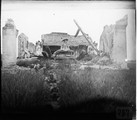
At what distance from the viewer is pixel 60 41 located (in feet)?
7.76

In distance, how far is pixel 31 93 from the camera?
2254mm

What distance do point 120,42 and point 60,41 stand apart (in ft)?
2.35

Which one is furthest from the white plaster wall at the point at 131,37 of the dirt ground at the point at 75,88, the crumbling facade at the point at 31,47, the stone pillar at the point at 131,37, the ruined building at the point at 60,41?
the crumbling facade at the point at 31,47

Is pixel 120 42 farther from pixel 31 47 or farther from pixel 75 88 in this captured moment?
pixel 31 47

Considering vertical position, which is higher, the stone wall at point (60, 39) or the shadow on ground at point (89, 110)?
the stone wall at point (60, 39)

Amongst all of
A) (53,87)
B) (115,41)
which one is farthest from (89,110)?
(115,41)

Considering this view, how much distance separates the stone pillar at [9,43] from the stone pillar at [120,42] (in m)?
1.18

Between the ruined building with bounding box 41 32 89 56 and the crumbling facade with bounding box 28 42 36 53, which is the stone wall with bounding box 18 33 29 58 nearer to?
the crumbling facade with bounding box 28 42 36 53

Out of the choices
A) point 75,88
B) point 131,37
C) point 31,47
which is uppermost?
point 131,37

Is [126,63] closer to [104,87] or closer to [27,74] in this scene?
[104,87]

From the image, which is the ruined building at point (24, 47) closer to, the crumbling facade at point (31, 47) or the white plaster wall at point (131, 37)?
the crumbling facade at point (31, 47)

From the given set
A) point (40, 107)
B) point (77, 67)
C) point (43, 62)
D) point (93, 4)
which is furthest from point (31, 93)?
point (93, 4)

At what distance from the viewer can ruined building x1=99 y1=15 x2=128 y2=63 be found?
232 cm

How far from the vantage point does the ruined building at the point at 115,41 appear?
7.63ft
